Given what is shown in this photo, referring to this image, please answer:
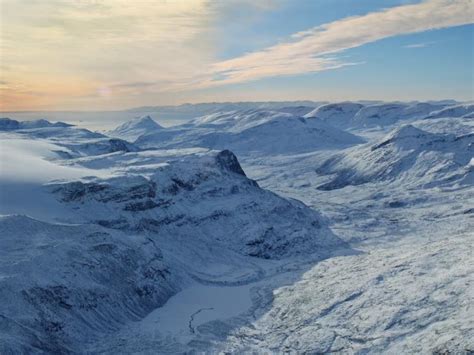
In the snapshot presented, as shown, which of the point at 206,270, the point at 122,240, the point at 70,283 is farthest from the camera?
the point at 206,270

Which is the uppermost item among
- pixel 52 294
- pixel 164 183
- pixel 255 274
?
pixel 164 183

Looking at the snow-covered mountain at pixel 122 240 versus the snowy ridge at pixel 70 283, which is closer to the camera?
the snowy ridge at pixel 70 283

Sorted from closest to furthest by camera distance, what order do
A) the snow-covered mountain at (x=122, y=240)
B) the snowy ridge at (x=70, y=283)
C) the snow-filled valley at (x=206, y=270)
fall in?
the snow-filled valley at (x=206, y=270) < the snowy ridge at (x=70, y=283) < the snow-covered mountain at (x=122, y=240)

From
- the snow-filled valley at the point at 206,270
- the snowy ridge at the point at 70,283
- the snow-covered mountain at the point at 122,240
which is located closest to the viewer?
the snow-filled valley at the point at 206,270

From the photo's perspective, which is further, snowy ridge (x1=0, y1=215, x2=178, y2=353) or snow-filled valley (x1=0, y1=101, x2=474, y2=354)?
snowy ridge (x1=0, y1=215, x2=178, y2=353)

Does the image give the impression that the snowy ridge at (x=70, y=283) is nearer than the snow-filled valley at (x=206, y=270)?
No

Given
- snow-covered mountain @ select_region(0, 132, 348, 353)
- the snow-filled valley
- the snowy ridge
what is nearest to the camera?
the snow-filled valley

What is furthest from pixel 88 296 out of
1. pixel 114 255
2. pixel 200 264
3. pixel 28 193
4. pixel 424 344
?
pixel 424 344

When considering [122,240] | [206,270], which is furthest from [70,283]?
[206,270]

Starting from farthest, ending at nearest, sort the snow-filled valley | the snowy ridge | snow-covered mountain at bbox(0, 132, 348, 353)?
snow-covered mountain at bbox(0, 132, 348, 353) → the snowy ridge → the snow-filled valley

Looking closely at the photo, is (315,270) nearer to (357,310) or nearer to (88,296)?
(357,310)

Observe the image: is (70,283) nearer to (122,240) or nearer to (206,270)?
(122,240)
